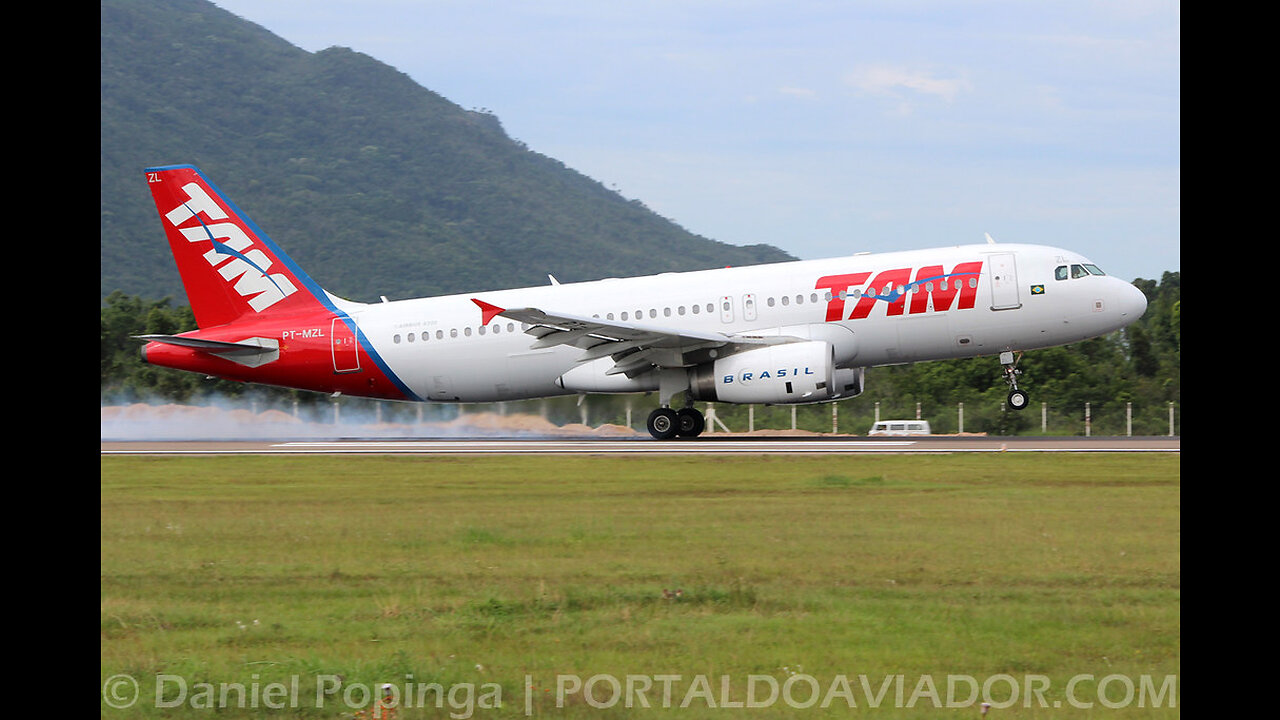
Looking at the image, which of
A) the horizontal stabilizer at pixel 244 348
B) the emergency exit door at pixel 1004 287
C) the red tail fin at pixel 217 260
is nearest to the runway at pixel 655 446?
the horizontal stabilizer at pixel 244 348

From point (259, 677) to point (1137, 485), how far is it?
517 inches

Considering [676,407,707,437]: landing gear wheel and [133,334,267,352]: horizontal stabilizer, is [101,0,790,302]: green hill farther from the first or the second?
[676,407,707,437]: landing gear wheel

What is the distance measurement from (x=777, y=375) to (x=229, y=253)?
13.5 meters

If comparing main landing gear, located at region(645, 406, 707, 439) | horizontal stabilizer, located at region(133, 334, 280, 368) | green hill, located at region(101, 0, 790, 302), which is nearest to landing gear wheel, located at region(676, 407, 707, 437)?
main landing gear, located at region(645, 406, 707, 439)

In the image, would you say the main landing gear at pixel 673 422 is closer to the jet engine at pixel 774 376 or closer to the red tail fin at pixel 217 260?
the jet engine at pixel 774 376

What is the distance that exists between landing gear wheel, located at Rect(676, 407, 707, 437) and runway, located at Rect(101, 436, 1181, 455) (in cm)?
43

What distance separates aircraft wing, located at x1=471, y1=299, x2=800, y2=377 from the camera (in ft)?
84.7

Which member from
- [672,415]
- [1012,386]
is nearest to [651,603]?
[672,415]

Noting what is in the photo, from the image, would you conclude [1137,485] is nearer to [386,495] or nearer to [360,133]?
[386,495]

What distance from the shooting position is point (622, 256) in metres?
176

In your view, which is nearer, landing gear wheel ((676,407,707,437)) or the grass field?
the grass field

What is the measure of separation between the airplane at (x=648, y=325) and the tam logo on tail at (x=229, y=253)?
0.11 ft

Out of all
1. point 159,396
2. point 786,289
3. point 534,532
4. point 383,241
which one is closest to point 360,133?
point 383,241

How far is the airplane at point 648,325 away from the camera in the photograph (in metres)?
25.9
